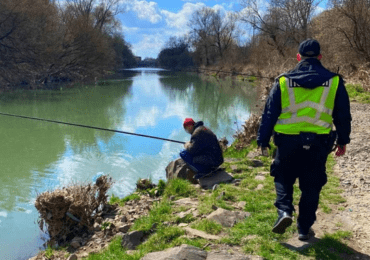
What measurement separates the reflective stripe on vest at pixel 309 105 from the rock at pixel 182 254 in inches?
51.0

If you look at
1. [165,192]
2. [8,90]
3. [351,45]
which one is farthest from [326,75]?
[8,90]

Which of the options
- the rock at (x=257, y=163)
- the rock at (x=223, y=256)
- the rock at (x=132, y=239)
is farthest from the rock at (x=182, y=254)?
the rock at (x=257, y=163)

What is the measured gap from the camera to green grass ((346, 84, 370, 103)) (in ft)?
45.8

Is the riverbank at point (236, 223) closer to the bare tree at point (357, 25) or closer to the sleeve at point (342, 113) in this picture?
the sleeve at point (342, 113)

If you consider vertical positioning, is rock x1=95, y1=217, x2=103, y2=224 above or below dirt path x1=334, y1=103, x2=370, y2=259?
below

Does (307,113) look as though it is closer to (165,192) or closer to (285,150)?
(285,150)

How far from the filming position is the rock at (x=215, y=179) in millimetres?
5803

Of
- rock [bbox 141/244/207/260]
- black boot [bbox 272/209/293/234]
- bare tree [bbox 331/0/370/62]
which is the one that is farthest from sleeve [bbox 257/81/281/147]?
bare tree [bbox 331/0/370/62]

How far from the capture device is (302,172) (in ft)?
10.7

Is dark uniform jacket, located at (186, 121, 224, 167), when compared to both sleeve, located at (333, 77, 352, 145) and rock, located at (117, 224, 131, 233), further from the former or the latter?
sleeve, located at (333, 77, 352, 145)

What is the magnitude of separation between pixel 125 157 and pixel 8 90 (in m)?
20.4

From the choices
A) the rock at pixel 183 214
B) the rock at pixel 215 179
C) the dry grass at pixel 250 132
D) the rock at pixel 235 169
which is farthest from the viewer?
the dry grass at pixel 250 132

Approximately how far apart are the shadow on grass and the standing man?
0.67 ft

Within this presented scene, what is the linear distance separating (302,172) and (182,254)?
1.25 m
